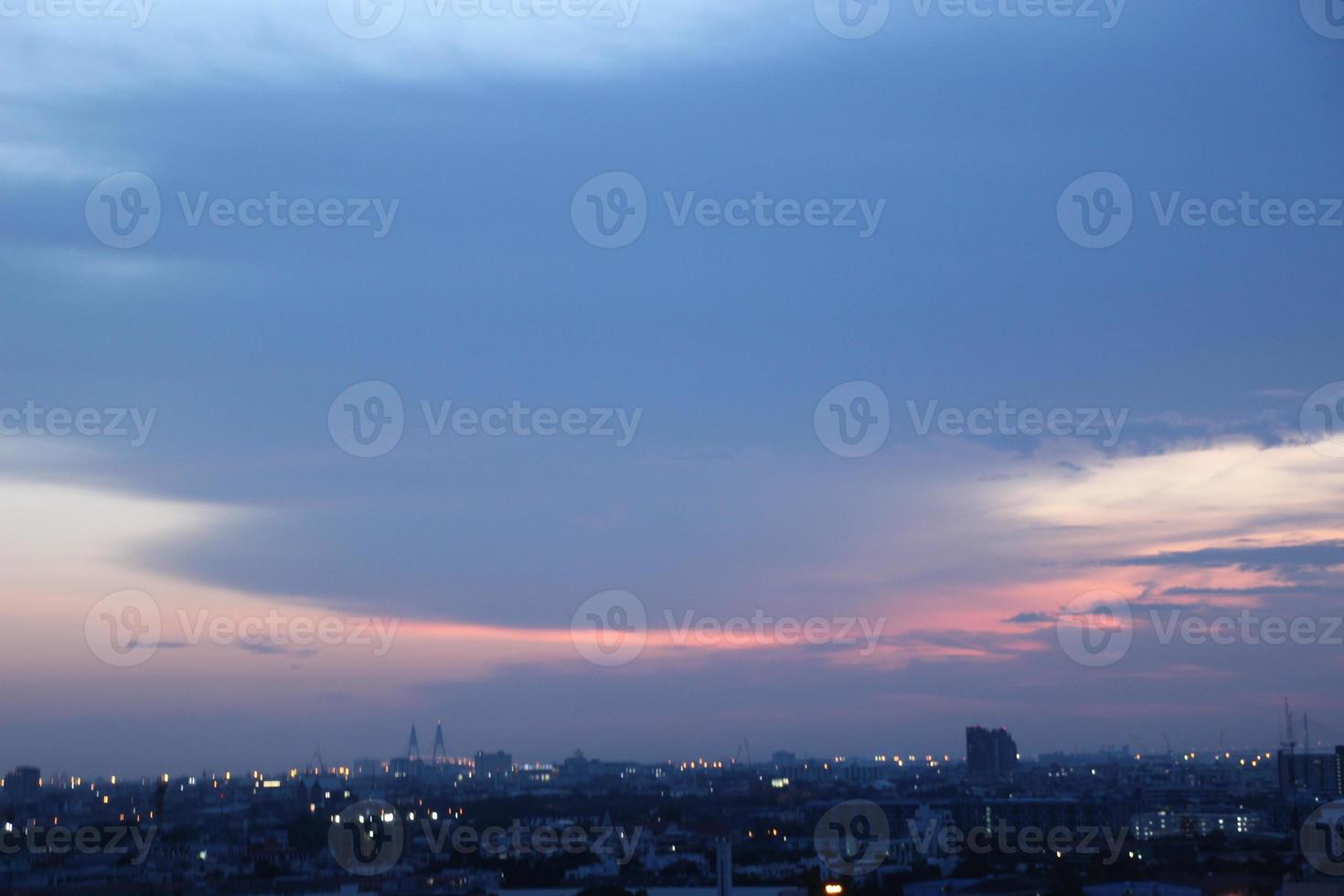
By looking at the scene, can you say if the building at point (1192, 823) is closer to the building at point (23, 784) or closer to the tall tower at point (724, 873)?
the tall tower at point (724, 873)

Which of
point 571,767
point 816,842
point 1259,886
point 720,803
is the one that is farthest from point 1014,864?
point 571,767

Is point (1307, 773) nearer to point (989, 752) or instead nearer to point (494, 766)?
point (989, 752)

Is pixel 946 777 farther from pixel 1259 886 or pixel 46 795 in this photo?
pixel 1259 886

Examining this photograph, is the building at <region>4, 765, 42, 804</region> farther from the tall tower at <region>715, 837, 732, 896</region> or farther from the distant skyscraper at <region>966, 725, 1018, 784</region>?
the distant skyscraper at <region>966, 725, 1018, 784</region>

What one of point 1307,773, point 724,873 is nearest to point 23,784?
point 724,873

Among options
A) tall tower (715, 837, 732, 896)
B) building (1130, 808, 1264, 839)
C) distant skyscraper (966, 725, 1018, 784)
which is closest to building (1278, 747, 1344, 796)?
building (1130, 808, 1264, 839)

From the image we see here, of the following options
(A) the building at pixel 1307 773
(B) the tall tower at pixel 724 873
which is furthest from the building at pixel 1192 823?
(B) the tall tower at pixel 724 873
